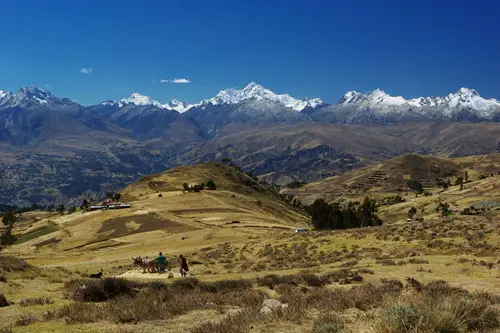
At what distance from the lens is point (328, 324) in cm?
1149

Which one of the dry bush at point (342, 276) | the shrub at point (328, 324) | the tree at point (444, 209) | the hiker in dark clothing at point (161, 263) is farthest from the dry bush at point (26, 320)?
the tree at point (444, 209)

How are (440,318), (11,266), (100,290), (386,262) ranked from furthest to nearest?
(386,262)
(11,266)
(100,290)
(440,318)

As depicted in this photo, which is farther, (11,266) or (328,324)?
(11,266)

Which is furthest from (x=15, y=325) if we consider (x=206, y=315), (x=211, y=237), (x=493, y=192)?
(x=493, y=192)

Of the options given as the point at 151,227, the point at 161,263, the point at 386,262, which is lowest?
the point at 151,227

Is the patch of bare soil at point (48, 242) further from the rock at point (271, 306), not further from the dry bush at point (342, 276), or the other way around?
the rock at point (271, 306)

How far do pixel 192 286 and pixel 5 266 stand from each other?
47.5 ft

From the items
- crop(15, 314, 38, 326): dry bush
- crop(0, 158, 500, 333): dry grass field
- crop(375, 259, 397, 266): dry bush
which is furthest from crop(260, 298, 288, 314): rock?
crop(375, 259, 397, 266): dry bush

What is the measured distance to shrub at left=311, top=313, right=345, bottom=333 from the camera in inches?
438

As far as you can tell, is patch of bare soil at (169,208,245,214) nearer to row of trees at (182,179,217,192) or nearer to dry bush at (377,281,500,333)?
row of trees at (182,179,217,192)

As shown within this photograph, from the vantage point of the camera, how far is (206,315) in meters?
15.4

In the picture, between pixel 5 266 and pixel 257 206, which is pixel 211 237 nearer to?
pixel 5 266

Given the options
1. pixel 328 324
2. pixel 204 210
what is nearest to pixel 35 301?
pixel 328 324

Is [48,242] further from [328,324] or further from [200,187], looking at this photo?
[328,324]
